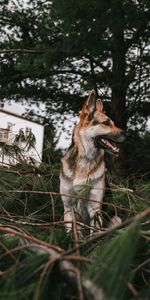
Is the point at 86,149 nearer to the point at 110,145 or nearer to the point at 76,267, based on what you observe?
the point at 110,145

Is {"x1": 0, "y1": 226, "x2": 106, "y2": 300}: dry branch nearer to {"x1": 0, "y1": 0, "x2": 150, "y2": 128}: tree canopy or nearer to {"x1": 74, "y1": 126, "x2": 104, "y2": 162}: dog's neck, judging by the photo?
{"x1": 74, "y1": 126, "x2": 104, "y2": 162}: dog's neck

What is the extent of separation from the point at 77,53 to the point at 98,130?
739 cm

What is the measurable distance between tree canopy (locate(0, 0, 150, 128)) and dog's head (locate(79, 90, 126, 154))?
5820 mm

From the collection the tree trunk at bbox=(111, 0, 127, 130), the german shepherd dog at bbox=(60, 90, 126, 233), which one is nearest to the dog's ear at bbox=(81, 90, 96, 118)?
the german shepherd dog at bbox=(60, 90, 126, 233)

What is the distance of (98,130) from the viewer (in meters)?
3.80

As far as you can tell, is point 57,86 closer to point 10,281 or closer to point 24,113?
point 24,113

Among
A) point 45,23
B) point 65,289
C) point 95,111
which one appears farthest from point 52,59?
point 65,289

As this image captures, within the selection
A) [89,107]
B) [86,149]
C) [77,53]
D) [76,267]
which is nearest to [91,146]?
[86,149]

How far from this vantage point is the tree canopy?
32.0 ft

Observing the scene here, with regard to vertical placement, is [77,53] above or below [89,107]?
above

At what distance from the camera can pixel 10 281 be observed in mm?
1089

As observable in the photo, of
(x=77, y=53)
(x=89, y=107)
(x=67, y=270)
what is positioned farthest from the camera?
(x=77, y=53)

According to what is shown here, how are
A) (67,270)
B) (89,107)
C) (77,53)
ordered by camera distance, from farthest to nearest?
(77,53)
(89,107)
(67,270)

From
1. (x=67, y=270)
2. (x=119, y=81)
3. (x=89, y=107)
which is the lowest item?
(x=67, y=270)
